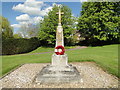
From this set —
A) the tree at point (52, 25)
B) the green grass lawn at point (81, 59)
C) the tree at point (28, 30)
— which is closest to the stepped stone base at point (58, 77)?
Answer: the green grass lawn at point (81, 59)

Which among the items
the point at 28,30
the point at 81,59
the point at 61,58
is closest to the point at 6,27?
the point at 28,30

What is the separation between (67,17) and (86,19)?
441cm

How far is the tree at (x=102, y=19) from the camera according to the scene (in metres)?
24.0

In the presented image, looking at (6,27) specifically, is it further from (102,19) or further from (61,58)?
(61,58)

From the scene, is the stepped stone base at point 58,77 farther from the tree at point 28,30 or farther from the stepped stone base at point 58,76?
the tree at point 28,30

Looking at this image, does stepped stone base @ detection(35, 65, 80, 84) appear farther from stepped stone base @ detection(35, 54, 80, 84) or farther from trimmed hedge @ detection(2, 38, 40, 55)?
trimmed hedge @ detection(2, 38, 40, 55)

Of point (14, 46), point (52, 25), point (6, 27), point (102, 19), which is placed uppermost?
point (102, 19)

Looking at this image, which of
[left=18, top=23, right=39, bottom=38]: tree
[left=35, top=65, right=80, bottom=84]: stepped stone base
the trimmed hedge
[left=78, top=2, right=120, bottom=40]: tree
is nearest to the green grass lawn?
[left=35, top=65, right=80, bottom=84]: stepped stone base

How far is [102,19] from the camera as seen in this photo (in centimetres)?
2427

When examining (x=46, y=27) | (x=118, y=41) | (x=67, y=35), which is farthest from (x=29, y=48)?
(x=118, y=41)

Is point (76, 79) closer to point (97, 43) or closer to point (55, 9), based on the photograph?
point (55, 9)

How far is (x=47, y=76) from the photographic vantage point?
5477 millimetres

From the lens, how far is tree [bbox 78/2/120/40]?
2398 centimetres

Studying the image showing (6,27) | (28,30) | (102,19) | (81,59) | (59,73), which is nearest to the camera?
(59,73)
